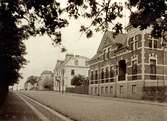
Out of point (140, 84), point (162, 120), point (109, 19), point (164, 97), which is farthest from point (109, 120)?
point (140, 84)

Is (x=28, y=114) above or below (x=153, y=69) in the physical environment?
below

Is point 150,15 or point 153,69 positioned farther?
point 153,69

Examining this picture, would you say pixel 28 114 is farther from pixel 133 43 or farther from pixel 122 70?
pixel 122 70

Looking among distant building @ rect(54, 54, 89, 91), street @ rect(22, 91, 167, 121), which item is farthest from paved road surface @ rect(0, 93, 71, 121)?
distant building @ rect(54, 54, 89, 91)

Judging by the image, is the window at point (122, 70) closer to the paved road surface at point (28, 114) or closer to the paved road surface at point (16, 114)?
the paved road surface at point (28, 114)

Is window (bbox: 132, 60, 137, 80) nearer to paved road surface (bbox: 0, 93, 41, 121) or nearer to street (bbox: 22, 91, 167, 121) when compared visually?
street (bbox: 22, 91, 167, 121)

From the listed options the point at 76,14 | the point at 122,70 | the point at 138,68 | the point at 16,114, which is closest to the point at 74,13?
the point at 76,14

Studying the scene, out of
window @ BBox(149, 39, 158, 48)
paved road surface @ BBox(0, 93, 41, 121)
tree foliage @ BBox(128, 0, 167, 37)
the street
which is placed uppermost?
window @ BBox(149, 39, 158, 48)

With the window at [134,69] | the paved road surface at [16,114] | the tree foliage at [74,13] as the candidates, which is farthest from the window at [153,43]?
the tree foliage at [74,13]

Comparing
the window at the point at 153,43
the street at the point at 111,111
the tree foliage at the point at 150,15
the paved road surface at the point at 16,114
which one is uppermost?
the window at the point at 153,43

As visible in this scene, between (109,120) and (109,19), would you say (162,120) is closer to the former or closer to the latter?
(109,120)

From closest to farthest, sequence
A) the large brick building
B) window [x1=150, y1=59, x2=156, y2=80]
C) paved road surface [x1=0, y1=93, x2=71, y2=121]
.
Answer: paved road surface [x1=0, y1=93, x2=71, y2=121], the large brick building, window [x1=150, y1=59, x2=156, y2=80]

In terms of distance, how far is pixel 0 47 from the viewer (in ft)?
58.7

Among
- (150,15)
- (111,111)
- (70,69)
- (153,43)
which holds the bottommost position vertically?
(111,111)
